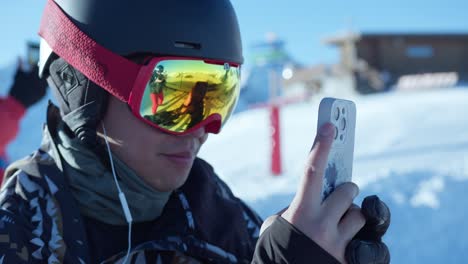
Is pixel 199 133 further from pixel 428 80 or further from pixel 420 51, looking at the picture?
pixel 420 51

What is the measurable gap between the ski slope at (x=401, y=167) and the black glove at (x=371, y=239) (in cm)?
147

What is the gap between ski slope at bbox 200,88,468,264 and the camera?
9.07 ft

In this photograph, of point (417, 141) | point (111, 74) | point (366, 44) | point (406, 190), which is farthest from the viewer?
point (366, 44)

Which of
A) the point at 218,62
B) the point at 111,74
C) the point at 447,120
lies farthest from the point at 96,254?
the point at 447,120

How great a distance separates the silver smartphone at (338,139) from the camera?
3.55 ft

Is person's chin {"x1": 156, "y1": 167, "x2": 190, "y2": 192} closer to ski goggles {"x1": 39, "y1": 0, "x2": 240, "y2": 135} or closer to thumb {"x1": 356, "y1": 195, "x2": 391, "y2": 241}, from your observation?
ski goggles {"x1": 39, "y1": 0, "x2": 240, "y2": 135}

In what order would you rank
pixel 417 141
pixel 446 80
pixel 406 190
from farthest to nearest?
pixel 446 80 < pixel 417 141 < pixel 406 190

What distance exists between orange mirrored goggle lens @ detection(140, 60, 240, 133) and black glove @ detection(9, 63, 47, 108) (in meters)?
3.45

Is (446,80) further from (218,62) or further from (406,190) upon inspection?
(218,62)

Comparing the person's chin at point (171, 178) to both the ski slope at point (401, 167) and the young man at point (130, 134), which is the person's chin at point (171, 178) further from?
the ski slope at point (401, 167)

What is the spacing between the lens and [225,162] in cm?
793

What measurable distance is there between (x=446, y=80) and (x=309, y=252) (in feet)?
72.4

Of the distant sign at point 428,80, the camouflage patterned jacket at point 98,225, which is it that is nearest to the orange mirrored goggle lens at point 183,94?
the camouflage patterned jacket at point 98,225

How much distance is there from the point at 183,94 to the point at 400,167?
3579mm
